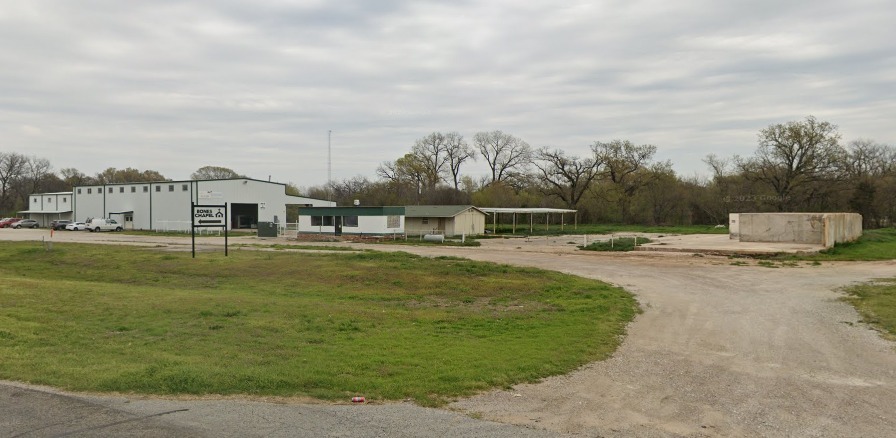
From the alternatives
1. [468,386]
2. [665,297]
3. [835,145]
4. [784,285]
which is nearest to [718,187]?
[835,145]

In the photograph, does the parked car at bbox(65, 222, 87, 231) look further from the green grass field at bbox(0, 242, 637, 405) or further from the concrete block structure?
the concrete block structure

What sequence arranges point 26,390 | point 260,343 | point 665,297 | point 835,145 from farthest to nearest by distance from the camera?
1. point 835,145
2. point 665,297
3. point 260,343
4. point 26,390

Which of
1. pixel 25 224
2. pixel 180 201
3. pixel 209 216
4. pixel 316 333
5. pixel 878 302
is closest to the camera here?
pixel 316 333

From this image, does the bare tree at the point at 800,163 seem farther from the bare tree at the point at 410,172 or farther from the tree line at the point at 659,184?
the bare tree at the point at 410,172

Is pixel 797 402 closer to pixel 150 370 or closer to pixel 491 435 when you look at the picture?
pixel 491 435

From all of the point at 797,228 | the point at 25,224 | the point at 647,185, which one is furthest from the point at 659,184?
the point at 25,224

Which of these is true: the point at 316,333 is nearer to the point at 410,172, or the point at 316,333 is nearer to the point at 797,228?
the point at 797,228

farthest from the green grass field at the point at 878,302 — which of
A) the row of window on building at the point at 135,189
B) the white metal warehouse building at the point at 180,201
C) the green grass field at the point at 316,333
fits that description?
the row of window on building at the point at 135,189

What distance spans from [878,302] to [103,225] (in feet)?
234

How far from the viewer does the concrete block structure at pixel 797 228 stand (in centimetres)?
3650

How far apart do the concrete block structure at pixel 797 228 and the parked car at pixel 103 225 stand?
62617 millimetres

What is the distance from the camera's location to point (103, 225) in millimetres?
68000

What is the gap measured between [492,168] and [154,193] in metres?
47.5

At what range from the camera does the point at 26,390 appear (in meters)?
7.04
